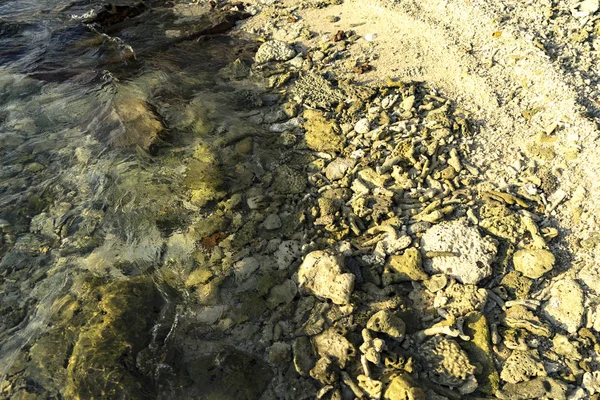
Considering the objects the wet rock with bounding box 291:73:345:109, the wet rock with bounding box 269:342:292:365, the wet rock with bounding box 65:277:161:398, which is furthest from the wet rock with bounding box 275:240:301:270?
the wet rock with bounding box 291:73:345:109

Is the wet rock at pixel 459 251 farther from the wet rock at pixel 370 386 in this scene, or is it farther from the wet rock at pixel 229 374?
the wet rock at pixel 229 374

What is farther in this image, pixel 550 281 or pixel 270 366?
pixel 550 281

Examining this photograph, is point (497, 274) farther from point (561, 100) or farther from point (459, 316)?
point (561, 100)

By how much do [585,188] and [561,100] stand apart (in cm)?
178

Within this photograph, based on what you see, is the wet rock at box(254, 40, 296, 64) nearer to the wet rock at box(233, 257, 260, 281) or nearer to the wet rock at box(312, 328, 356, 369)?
the wet rock at box(233, 257, 260, 281)

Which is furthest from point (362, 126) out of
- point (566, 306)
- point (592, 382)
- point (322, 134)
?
point (592, 382)

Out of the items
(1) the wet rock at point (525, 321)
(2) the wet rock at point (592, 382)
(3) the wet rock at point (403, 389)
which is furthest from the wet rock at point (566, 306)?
(3) the wet rock at point (403, 389)

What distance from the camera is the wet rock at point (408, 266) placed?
545cm

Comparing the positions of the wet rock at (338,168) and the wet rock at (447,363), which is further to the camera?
the wet rock at (338,168)

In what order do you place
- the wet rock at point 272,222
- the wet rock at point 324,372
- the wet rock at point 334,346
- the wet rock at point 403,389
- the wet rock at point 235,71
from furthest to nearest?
1. the wet rock at point 235,71
2. the wet rock at point 272,222
3. the wet rock at point 334,346
4. the wet rock at point 324,372
5. the wet rock at point 403,389

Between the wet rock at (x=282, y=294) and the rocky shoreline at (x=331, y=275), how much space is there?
2 cm

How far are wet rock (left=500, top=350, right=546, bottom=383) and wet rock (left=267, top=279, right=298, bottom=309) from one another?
274 cm

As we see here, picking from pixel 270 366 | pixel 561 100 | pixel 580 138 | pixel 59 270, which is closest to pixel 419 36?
pixel 561 100

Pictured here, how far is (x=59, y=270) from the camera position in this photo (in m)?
6.07
